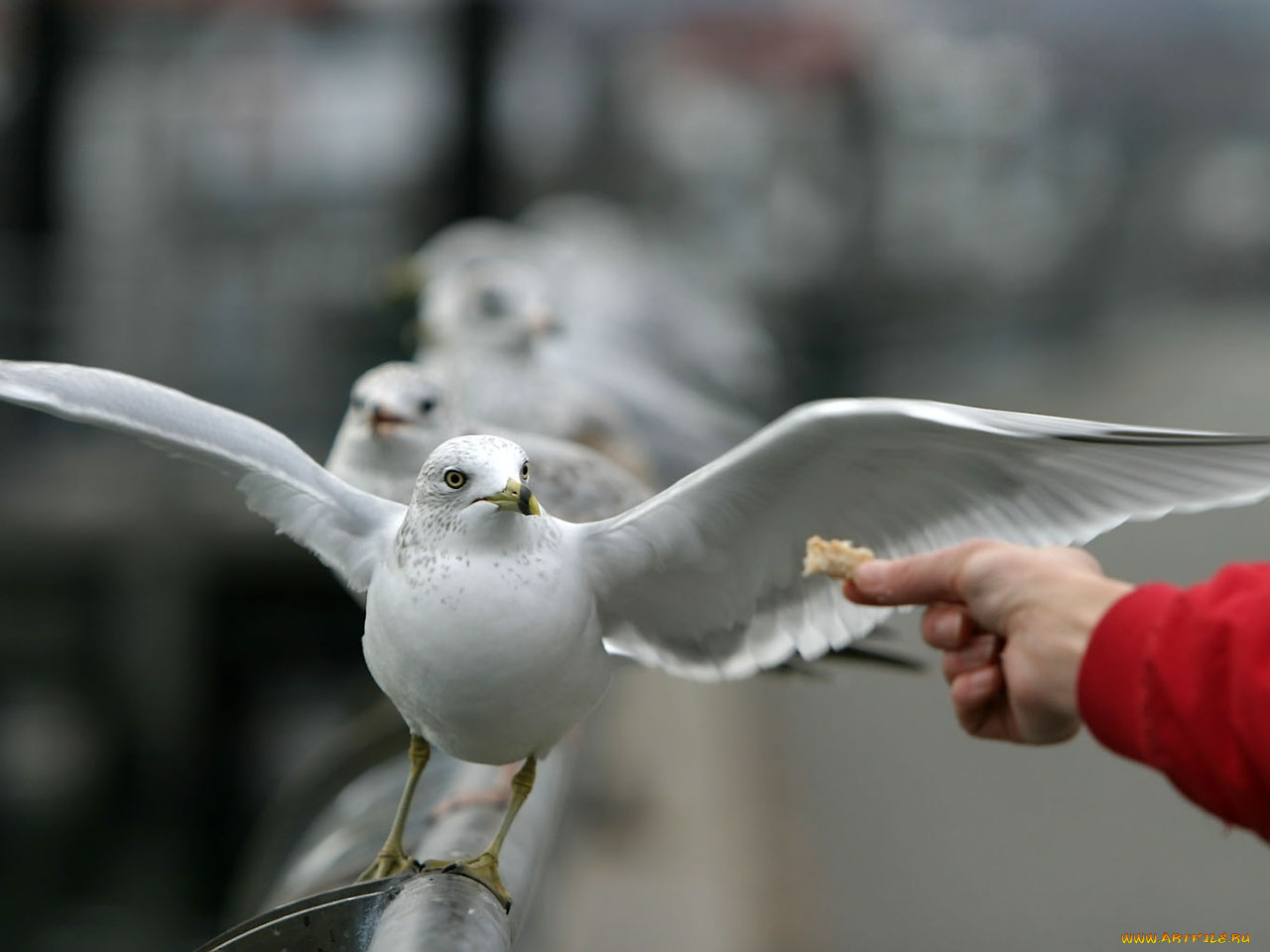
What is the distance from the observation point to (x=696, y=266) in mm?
9117

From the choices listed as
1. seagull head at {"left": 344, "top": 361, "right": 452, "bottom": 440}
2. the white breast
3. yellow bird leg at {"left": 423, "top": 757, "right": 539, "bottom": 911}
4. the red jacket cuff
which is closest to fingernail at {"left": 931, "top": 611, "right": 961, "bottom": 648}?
the red jacket cuff

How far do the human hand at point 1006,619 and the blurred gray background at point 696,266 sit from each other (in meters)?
1.84

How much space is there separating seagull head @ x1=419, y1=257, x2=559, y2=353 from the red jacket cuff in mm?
2107

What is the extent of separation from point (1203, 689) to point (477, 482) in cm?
74

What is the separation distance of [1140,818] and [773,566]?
359cm

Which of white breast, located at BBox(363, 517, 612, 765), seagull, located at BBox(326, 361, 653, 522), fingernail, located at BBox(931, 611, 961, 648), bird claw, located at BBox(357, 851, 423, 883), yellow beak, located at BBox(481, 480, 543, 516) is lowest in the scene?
bird claw, located at BBox(357, 851, 423, 883)

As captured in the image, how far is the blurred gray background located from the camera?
4.91 m

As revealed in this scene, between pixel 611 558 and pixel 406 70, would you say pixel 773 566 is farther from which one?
pixel 406 70

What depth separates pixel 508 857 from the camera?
1809 millimetres

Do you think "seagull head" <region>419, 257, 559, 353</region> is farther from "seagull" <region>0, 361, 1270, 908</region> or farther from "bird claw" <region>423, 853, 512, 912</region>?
"bird claw" <region>423, 853, 512, 912</region>

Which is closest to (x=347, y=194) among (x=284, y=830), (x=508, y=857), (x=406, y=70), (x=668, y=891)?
(x=406, y=70)

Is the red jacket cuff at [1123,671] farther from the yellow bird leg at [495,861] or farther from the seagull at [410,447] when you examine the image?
the seagull at [410,447]

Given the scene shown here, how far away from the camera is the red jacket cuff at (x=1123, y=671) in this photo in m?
1.28

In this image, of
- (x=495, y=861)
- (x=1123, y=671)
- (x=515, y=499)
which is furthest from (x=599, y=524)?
(x=1123, y=671)
